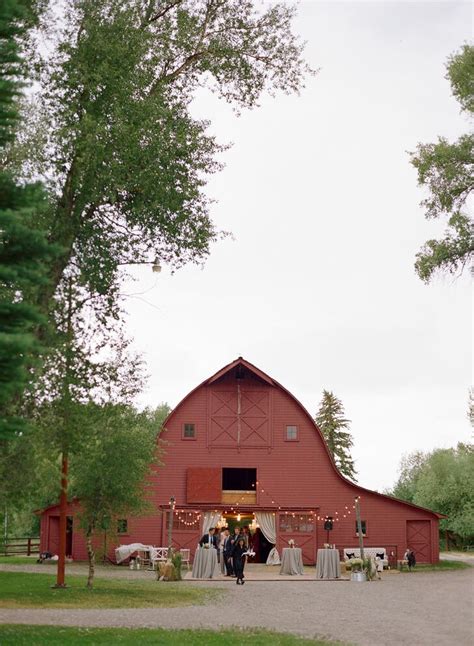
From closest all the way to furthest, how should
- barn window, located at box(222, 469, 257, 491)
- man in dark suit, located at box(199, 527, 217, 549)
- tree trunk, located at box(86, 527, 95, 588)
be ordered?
tree trunk, located at box(86, 527, 95, 588), man in dark suit, located at box(199, 527, 217, 549), barn window, located at box(222, 469, 257, 491)

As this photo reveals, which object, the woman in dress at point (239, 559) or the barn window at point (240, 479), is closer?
the woman in dress at point (239, 559)

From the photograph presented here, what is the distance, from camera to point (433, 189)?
24.1m

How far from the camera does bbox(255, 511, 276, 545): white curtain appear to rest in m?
37.8

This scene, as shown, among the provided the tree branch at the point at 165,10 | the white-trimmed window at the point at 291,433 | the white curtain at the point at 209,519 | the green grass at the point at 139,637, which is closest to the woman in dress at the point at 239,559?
A: the white curtain at the point at 209,519

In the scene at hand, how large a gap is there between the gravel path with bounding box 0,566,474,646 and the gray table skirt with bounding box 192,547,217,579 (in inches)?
189

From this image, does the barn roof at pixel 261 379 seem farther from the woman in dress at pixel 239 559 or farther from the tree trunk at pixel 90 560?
the tree trunk at pixel 90 560

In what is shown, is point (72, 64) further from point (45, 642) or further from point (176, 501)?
point (176, 501)

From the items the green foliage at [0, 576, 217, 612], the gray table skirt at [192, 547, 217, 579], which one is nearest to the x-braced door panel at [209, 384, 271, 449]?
the gray table skirt at [192, 547, 217, 579]

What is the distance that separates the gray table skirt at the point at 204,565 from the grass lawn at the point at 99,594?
2325 mm

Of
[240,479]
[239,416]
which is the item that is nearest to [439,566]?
[240,479]

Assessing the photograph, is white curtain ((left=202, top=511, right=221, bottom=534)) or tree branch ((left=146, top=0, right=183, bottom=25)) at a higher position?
tree branch ((left=146, top=0, right=183, bottom=25))

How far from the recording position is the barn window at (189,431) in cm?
3853

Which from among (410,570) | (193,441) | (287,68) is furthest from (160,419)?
(287,68)

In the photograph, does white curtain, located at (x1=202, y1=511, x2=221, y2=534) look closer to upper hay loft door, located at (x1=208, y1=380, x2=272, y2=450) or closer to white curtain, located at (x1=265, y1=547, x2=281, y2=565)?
white curtain, located at (x1=265, y1=547, x2=281, y2=565)
